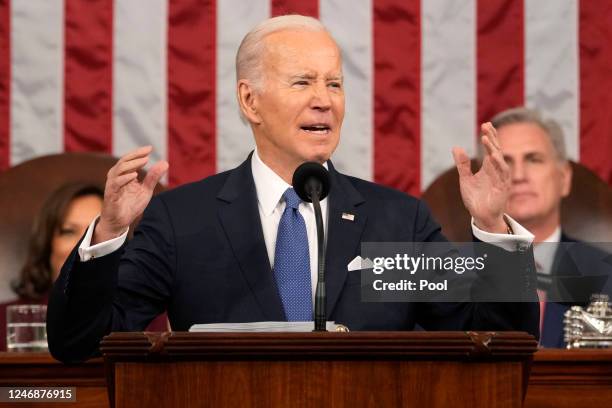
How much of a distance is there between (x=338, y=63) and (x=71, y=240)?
1636mm

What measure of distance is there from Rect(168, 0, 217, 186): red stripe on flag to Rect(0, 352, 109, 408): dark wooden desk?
1.78 metres

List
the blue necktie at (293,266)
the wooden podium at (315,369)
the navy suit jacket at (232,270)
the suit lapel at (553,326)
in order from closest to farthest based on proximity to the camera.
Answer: the wooden podium at (315,369), the navy suit jacket at (232,270), the blue necktie at (293,266), the suit lapel at (553,326)

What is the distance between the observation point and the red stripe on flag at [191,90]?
15.1 ft

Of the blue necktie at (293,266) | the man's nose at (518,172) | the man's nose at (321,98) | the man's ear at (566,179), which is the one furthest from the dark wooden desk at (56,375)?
the man's ear at (566,179)

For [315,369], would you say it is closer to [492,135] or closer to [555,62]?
[492,135]

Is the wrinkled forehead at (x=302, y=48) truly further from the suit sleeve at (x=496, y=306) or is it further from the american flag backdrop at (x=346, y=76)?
the american flag backdrop at (x=346, y=76)

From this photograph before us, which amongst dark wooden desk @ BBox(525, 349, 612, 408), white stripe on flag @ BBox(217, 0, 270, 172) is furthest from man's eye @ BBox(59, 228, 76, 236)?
dark wooden desk @ BBox(525, 349, 612, 408)

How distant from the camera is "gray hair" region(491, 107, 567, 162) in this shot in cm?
454

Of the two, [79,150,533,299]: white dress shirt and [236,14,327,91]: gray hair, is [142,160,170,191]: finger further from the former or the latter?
[236,14,327,91]: gray hair

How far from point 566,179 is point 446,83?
585 millimetres

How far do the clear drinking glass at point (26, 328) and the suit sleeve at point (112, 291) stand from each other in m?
0.38

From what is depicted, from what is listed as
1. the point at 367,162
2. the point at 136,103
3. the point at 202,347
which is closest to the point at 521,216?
the point at 367,162

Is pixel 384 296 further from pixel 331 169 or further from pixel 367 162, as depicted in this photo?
pixel 367 162

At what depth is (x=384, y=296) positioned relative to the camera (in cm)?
284
